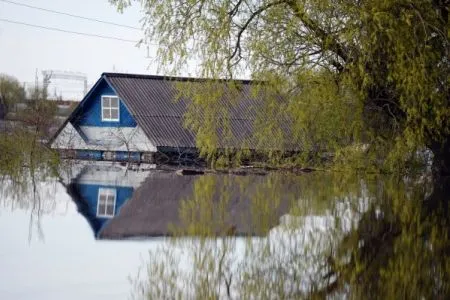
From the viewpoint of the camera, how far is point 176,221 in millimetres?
14211

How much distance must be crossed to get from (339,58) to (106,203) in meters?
8.41

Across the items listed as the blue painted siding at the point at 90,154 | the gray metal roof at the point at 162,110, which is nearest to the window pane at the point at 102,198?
the gray metal roof at the point at 162,110

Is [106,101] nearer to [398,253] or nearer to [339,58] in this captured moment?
[339,58]

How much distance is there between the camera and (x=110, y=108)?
133 feet

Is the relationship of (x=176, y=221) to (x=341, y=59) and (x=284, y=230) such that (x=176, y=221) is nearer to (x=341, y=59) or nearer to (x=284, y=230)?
(x=284, y=230)

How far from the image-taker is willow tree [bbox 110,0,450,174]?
70.3 ft

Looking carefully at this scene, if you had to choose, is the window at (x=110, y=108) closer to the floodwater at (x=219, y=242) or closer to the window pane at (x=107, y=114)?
the window pane at (x=107, y=114)

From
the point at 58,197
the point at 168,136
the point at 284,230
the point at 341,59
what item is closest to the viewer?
the point at 284,230

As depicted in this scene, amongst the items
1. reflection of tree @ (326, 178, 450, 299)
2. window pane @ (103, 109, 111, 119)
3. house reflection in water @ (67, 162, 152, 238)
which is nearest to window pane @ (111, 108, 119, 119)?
window pane @ (103, 109, 111, 119)

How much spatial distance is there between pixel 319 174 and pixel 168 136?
975cm

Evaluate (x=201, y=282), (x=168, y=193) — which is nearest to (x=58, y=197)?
(x=168, y=193)

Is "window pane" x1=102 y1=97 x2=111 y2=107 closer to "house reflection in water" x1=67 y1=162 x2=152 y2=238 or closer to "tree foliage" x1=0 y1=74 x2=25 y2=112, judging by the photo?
"house reflection in water" x1=67 y1=162 x2=152 y2=238

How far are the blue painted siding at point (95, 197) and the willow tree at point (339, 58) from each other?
3.86 meters

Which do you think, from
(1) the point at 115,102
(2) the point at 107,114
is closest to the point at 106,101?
(1) the point at 115,102
